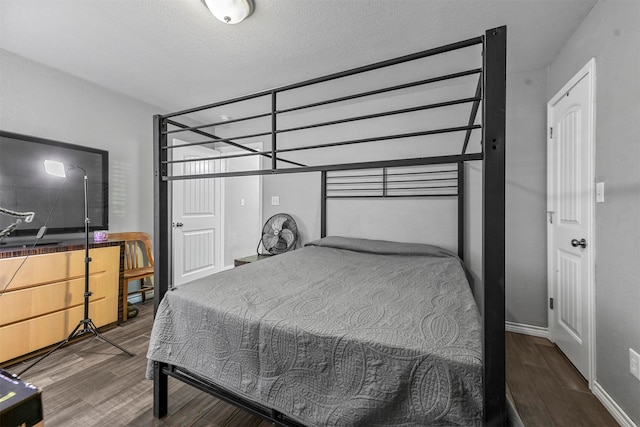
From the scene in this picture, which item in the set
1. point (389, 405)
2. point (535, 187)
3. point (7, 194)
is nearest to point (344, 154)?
point (535, 187)

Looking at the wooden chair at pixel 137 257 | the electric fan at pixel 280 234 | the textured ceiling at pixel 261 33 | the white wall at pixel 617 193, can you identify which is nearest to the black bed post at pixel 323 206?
the electric fan at pixel 280 234

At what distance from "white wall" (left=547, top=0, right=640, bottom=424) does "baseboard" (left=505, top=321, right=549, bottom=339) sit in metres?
0.79

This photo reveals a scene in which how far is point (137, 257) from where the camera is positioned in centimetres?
306

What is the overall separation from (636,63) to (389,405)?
1.95m

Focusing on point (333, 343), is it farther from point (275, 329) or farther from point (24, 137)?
point (24, 137)

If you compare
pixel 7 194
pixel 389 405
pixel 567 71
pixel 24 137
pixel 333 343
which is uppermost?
pixel 567 71

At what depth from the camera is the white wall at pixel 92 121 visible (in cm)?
230

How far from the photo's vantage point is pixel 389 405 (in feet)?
2.68

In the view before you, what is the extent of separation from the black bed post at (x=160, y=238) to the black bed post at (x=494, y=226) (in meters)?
1.44

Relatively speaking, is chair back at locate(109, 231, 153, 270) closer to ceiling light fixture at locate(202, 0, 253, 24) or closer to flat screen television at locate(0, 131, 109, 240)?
flat screen television at locate(0, 131, 109, 240)

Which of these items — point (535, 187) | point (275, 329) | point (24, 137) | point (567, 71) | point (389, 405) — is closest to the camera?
point (389, 405)

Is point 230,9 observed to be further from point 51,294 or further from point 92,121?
point 51,294

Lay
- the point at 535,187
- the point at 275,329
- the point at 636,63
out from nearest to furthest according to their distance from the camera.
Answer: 1. the point at 275,329
2. the point at 636,63
3. the point at 535,187

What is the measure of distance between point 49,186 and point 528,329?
4.38 meters
